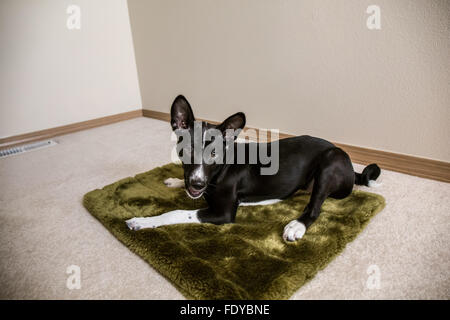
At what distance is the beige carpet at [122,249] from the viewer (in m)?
1.35

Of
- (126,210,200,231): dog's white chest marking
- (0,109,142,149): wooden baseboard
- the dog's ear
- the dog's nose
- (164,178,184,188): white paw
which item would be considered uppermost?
the dog's ear

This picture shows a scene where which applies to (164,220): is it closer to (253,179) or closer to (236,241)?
(236,241)

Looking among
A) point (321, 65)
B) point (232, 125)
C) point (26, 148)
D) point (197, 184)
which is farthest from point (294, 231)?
point (26, 148)

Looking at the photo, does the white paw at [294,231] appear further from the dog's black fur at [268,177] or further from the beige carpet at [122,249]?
the beige carpet at [122,249]

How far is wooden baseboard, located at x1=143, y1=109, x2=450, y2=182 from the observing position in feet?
7.60

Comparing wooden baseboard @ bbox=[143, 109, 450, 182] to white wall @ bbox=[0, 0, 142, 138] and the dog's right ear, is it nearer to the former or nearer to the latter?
the dog's right ear

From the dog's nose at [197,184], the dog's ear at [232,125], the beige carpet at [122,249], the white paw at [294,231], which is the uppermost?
the dog's ear at [232,125]

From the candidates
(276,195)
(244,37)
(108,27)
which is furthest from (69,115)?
(276,195)

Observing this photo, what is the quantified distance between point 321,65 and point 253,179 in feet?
4.95

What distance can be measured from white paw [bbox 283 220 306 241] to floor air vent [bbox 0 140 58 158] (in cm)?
325

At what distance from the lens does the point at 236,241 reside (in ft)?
5.28

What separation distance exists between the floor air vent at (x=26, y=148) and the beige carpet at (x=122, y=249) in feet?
2.60

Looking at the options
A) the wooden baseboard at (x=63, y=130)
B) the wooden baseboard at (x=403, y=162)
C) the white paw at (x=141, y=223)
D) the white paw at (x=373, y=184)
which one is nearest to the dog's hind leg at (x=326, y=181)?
the white paw at (x=373, y=184)

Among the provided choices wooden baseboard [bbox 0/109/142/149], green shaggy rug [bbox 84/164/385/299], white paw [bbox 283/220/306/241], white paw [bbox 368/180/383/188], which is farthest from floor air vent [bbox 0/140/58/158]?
white paw [bbox 368/180/383/188]
